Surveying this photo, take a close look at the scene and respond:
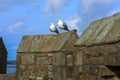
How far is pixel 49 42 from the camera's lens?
30.9 ft

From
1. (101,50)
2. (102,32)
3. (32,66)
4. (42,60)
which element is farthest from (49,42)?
(101,50)

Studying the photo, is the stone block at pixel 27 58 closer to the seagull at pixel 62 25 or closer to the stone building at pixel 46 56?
the stone building at pixel 46 56

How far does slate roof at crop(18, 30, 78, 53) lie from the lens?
7.99 m

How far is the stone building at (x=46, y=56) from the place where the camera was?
7809 millimetres

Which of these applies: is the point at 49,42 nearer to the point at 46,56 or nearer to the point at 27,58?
the point at 46,56

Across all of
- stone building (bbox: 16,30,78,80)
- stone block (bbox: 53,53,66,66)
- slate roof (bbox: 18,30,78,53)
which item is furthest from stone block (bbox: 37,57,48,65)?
stone block (bbox: 53,53,66,66)

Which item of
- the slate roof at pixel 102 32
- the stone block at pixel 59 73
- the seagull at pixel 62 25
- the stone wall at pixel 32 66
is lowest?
the stone block at pixel 59 73

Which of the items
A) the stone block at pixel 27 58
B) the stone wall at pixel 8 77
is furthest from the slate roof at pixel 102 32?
the stone wall at pixel 8 77

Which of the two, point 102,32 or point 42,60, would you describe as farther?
point 42,60

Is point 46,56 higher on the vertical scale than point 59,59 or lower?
higher

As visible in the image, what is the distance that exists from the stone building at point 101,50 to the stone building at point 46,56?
2.38 feet

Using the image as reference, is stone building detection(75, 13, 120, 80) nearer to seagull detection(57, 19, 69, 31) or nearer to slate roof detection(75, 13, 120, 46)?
slate roof detection(75, 13, 120, 46)

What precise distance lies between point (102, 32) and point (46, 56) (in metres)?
3.13

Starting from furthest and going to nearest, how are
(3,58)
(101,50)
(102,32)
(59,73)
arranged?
1. (3,58)
2. (59,73)
3. (102,32)
4. (101,50)
